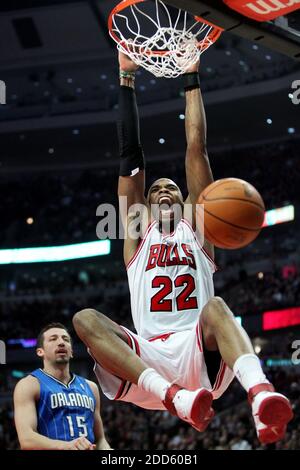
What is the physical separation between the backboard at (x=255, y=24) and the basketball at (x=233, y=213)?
0.98m

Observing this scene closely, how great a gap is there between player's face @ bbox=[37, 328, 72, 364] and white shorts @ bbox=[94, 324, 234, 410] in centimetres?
61

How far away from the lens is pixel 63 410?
5.32 meters

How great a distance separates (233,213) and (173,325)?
1.05 metres

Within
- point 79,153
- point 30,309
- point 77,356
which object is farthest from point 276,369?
point 79,153

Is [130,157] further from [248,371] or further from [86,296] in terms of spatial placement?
[86,296]

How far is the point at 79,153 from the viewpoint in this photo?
24.9 m

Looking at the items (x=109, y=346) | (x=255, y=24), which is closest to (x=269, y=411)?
(x=109, y=346)

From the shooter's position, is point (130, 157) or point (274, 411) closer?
point (274, 411)

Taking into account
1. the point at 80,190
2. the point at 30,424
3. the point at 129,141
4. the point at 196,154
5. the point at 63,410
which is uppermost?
the point at 129,141

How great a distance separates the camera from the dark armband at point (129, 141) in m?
5.46

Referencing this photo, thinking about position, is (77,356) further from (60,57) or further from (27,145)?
(60,57)

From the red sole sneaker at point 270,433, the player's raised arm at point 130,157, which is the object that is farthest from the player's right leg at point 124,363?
the player's raised arm at point 130,157

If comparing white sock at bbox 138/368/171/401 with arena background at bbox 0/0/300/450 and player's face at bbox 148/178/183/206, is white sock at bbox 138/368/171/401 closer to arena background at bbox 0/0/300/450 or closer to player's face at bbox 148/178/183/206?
player's face at bbox 148/178/183/206

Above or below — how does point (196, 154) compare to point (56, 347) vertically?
above
